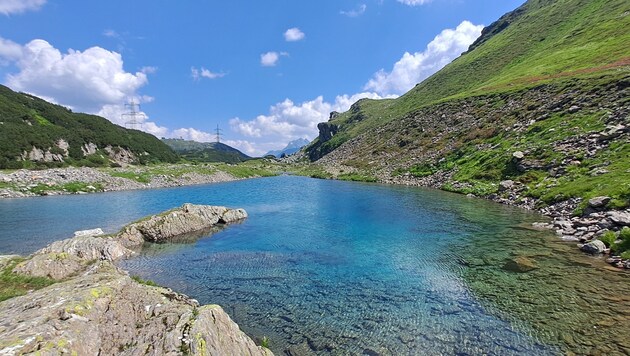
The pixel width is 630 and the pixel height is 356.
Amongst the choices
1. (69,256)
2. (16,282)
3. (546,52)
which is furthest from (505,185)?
(546,52)

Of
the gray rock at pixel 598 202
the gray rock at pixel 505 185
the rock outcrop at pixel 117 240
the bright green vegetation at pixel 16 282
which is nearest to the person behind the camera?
the bright green vegetation at pixel 16 282

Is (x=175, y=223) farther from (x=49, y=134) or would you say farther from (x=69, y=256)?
(x=49, y=134)

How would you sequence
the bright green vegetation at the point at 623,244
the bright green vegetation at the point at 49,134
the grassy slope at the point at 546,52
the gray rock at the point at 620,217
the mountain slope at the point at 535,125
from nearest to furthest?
the bright green vegetation at the point at 623,244 → the gray rock at the point at 620,217 → the mountain slope at the point at 535,125 → the bright green vegetation at the point at 49,134 → the grassy slope at the point at 546,52

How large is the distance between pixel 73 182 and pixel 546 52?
16084 centimetres

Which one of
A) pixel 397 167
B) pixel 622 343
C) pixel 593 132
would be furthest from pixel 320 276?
pixel 397 167

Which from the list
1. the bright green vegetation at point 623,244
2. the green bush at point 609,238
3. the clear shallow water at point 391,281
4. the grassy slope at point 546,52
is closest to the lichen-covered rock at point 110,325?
the clear shallow water at point 391,281

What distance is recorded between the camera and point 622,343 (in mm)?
13305

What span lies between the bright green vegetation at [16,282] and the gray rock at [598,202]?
43147mm

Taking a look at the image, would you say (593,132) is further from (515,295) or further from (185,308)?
(185,308)

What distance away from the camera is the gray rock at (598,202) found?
2980 centimetres

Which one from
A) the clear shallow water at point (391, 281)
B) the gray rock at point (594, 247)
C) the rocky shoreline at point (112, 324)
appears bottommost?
the clear shallow water at point (391, 281)


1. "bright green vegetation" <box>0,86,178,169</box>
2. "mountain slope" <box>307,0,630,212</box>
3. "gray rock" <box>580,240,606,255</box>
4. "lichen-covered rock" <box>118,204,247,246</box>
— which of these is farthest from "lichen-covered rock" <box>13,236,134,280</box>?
"bright green vegetation" <box>0,86,178,169</box>

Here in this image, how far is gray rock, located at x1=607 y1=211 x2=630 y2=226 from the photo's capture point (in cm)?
2506

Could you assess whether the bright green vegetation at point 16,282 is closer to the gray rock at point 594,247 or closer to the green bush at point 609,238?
the gray rock at point 594,247
